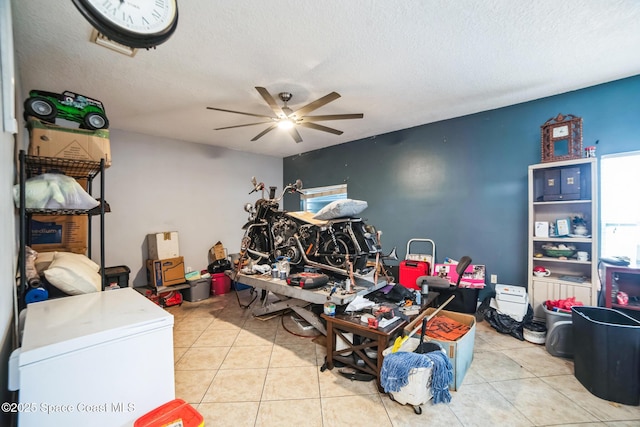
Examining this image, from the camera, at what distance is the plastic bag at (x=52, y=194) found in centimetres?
168

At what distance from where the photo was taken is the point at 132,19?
4.02 ft

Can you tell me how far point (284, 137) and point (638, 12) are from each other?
4.24 m

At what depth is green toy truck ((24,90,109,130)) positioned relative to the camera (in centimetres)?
182

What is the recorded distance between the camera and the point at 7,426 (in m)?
1.20

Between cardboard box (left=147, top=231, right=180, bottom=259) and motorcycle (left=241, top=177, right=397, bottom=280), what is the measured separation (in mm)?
1495

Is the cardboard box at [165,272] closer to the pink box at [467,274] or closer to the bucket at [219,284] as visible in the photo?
the bucket at [219,284]

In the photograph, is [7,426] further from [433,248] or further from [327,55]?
[433,248]

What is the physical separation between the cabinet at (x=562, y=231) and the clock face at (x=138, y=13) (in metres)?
3.83

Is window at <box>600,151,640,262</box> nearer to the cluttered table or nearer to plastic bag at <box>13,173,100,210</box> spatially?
the cluttered table

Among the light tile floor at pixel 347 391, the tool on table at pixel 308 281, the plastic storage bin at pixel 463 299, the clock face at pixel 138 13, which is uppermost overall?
the clock face at pixel 138 13

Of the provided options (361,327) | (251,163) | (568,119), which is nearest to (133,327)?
(361,327)

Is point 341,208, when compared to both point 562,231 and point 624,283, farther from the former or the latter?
point 624,283

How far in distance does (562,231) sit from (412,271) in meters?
1.82

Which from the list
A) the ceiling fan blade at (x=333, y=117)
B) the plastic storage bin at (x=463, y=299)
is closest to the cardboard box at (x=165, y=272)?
the ceiling fan blade at (x=333, y=117)
